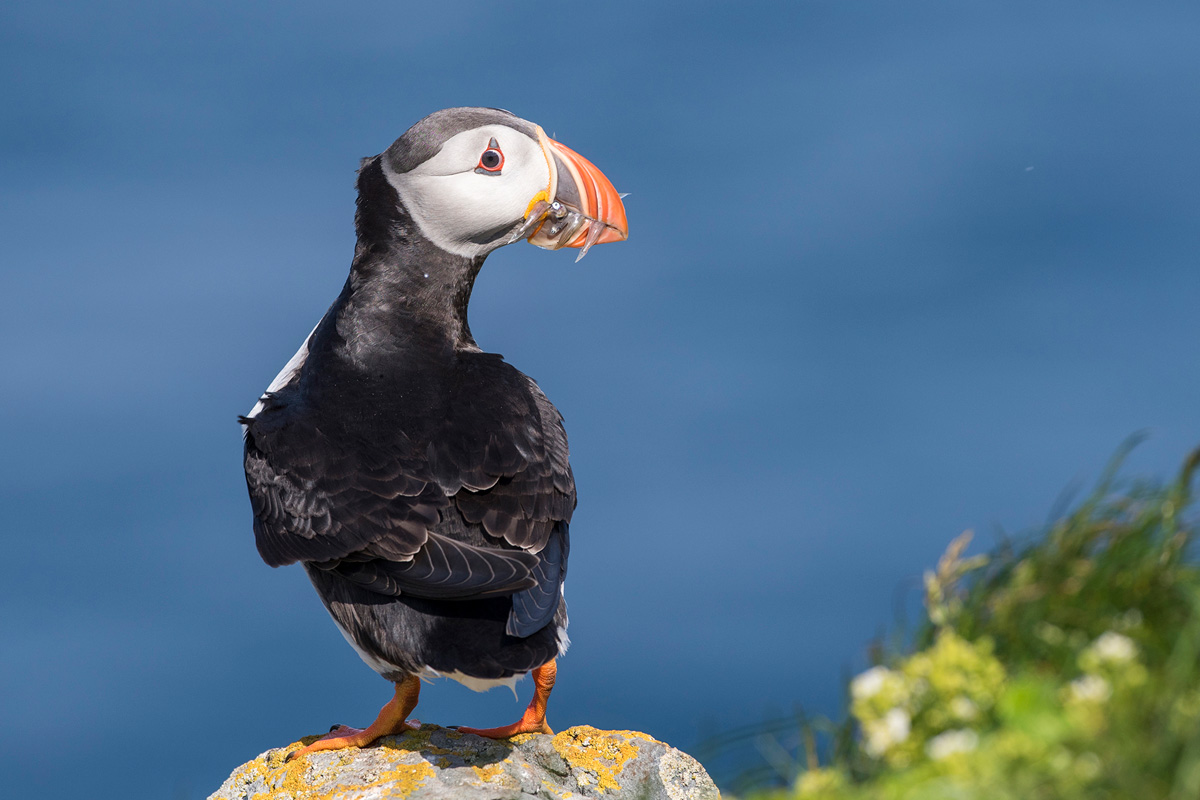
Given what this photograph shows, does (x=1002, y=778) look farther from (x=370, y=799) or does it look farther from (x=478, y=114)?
(x=478, y=114)

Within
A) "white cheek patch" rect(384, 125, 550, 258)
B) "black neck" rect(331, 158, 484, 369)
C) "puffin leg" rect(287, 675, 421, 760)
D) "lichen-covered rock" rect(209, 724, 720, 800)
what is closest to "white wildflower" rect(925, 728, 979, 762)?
"lichen-covered rock" rect(209, 724, 720, 800)

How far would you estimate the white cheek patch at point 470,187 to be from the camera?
19.7 ft

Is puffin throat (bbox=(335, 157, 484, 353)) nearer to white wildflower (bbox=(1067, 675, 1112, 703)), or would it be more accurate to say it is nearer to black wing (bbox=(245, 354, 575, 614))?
black wing (bbox=(245, 354, 575, 614))

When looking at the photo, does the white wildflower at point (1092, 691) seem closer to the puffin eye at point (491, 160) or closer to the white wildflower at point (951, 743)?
the white wildflower at point (951, 743)

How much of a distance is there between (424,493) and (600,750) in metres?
1.48

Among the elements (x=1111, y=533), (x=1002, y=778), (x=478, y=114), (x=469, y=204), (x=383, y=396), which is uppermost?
(x=478, y=114)

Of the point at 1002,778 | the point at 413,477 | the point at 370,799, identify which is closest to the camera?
the point at 1002,778

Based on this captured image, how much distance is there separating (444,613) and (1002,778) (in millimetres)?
2957

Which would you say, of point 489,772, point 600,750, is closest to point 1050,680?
point 489,772

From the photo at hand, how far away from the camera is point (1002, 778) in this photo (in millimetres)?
1995

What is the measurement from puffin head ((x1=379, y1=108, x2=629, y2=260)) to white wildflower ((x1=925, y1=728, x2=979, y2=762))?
4.28m

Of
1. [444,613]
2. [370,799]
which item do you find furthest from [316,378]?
[370,799]

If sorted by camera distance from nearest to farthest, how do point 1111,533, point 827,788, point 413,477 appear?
point 827,788
point 1111,533
point 413,477

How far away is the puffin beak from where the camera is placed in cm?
618
